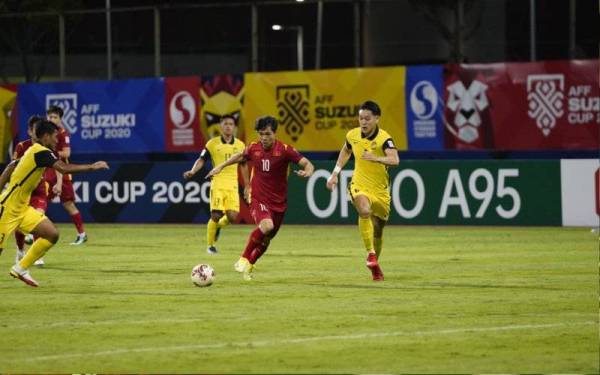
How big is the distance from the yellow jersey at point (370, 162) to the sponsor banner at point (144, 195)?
14006 millimetres

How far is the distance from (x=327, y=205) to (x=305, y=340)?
19578mm

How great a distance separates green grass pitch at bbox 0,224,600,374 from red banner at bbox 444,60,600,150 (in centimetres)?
830

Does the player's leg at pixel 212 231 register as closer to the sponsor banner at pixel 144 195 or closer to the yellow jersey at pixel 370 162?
the yellow jersey at pixel 370 162

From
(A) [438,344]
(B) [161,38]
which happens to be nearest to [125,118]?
(B) [161,38]

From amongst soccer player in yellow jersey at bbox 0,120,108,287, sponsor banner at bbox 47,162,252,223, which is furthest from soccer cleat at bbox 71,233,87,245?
soccer player in yellow jersey at bbox 0,120,108,287

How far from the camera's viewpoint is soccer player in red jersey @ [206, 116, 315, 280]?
64.3ft

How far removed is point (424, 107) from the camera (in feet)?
116

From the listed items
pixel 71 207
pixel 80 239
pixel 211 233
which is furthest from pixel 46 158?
pixel 80 239

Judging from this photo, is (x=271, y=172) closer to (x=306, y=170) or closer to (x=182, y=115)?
(x=306, y=170)

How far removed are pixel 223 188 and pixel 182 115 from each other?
1367 cm

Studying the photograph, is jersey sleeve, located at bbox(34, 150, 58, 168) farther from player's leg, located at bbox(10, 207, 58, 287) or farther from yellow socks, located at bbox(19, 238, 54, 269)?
yellow socks, located at bbox(19, 238, 54, 269)

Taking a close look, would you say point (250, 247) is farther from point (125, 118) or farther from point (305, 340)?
point (125, 118)

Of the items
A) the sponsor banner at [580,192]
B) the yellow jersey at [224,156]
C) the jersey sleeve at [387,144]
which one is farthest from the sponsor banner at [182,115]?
the jersey sleeve at [387,144]

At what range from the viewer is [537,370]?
11.5 metres
